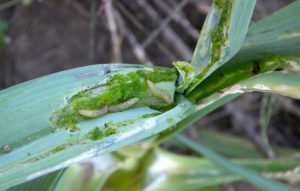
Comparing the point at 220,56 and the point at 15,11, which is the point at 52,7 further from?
the point at 220,56

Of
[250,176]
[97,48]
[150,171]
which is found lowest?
[250,176]

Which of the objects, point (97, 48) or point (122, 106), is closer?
point (122, 106)

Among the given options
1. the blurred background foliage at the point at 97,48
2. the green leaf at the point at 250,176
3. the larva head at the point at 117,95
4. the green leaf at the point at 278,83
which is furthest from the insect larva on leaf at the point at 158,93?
the blurred background foliage at the point at 97,48

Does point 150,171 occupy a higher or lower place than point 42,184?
higher

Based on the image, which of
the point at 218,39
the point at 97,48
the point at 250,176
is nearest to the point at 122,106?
the point at 218,39

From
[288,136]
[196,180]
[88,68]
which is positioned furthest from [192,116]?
[288,136]

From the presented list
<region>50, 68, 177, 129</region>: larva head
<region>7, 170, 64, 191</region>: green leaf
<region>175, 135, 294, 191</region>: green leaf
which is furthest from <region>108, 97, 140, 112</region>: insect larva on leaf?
<region>175, 135, 294, 191</region>: green leaf

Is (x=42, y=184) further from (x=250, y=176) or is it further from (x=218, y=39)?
(x=250, y=176)
